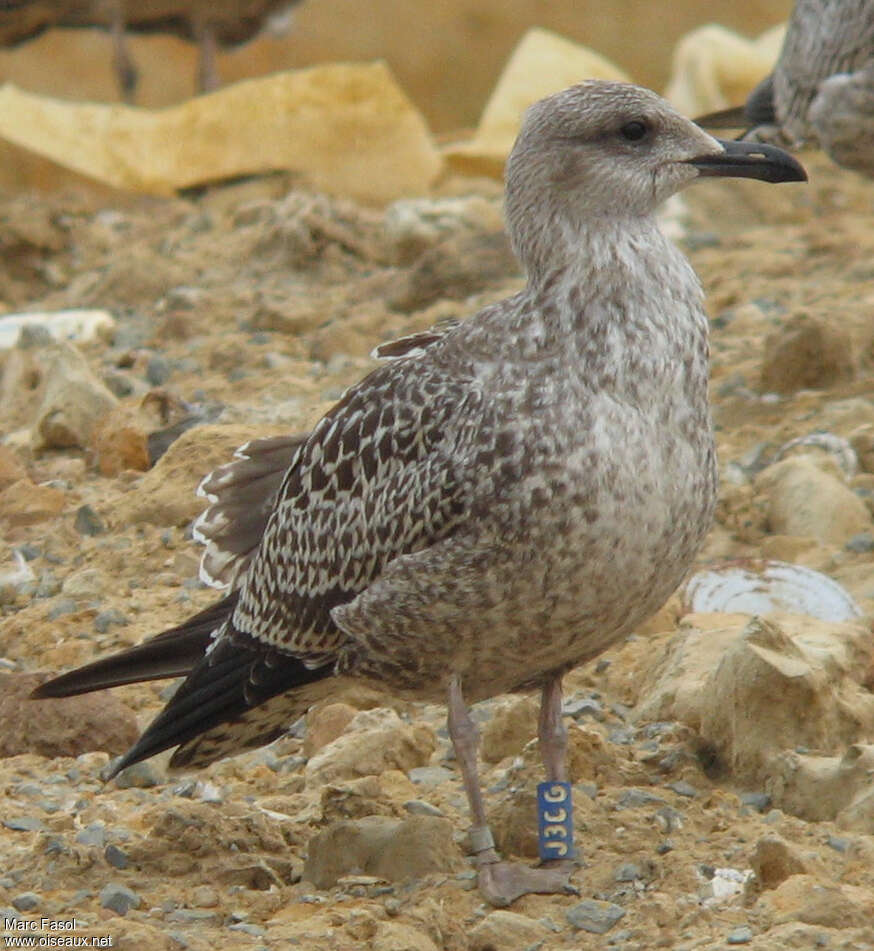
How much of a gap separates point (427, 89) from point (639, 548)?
1474cm

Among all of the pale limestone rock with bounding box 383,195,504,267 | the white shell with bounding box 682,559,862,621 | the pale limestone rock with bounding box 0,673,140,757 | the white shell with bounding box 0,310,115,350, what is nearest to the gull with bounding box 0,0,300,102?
the pale limestone rock with bounding box 383,195,504,267

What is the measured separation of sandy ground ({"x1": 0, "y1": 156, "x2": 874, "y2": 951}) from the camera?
14.1 feet

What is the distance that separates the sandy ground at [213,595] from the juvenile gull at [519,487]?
228 millimetres

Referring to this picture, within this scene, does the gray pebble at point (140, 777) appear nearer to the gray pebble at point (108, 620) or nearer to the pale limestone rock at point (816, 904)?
the gray pebble at point (108, 620)

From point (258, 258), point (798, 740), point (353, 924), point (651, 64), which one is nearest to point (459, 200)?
point (258, 258)

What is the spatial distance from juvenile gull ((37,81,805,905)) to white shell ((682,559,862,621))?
4.06 feet

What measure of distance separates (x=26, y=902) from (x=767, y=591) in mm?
2275

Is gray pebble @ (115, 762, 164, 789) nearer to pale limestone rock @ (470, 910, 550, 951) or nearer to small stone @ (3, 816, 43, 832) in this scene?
small stone @ (3, 816, 43, 832)

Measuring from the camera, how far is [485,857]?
14.5 feet

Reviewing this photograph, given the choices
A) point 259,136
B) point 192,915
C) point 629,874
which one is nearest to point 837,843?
point 629,874

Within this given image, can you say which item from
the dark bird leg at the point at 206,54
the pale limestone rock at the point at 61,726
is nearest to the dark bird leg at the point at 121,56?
the dark bird leg at the point at 206,54

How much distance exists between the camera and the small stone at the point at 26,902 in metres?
4.36

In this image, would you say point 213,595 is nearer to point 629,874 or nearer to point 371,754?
point 371,754

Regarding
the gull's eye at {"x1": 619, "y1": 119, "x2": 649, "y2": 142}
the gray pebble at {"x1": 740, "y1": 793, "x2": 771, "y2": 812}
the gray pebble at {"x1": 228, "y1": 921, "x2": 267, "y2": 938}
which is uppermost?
the gull's eye at {"x1": 619, "y1": 119, "x2": 649, "y2": 142}
